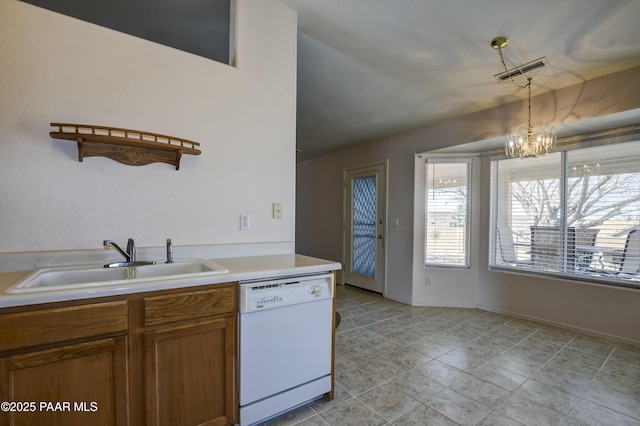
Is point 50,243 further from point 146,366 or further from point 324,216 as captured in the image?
point 324,216

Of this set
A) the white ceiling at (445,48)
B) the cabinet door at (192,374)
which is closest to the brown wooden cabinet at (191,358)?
the cabinet door at (192,374)

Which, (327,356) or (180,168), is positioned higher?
(180,168)

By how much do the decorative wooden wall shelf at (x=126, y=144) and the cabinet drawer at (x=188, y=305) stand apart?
873 millimetres

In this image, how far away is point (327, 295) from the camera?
182cm

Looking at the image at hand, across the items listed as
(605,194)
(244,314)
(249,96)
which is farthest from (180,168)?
(605,194)

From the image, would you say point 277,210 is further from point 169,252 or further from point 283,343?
point 283,343

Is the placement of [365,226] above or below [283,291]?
above

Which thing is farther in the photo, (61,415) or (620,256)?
(620,256)

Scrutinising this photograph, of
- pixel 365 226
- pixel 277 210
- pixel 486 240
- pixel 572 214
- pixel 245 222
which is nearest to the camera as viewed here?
pixel 245 222

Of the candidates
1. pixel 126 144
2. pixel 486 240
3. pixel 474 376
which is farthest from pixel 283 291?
pixel 486 240

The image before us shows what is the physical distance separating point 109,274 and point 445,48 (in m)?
2.80

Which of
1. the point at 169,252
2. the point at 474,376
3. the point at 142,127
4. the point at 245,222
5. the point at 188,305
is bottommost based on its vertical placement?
the point at 474,376

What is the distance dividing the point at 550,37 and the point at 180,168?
2752mm

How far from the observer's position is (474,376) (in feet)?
7.33
